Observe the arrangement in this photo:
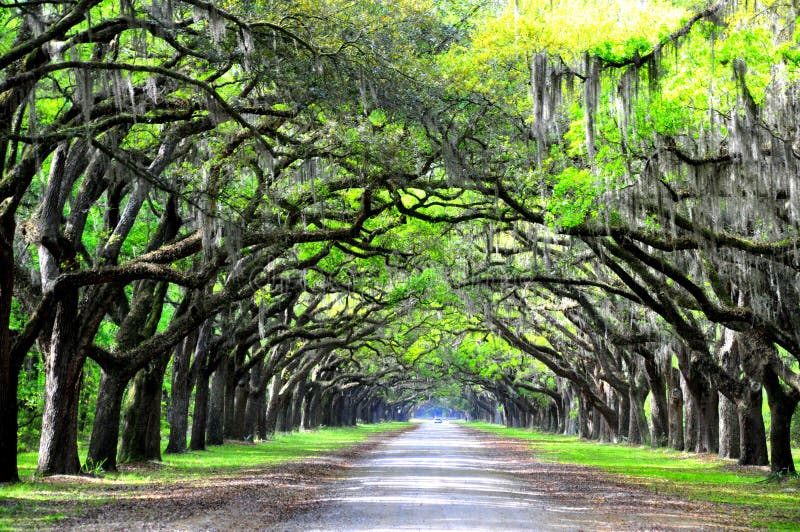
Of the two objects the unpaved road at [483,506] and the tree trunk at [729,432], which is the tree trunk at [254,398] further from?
the tree trunk at [729,432]

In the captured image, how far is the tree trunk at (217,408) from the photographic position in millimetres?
31891

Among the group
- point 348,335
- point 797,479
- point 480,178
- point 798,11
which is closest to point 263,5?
point 480,178

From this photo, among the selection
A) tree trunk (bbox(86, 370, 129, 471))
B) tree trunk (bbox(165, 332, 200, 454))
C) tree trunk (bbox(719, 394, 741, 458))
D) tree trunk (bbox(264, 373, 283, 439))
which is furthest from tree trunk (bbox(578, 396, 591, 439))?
tree trunk (bbox(86, 370, 129, 471))

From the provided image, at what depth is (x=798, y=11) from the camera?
1129 cm

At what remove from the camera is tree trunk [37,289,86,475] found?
15898mm

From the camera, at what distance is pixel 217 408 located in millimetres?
32312

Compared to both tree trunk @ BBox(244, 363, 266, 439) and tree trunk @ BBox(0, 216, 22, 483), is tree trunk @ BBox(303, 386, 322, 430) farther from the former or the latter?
tree trunk @ BBox(0, 216, 22, 483)

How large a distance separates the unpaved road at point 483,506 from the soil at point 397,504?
16 mm

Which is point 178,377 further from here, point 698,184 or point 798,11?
point 798,11

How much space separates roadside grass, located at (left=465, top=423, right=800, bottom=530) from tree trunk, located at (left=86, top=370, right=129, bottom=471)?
11.3 metres

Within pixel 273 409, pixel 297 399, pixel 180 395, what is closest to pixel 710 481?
pixel 180 395

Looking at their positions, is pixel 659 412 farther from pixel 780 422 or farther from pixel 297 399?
pixel 297 399

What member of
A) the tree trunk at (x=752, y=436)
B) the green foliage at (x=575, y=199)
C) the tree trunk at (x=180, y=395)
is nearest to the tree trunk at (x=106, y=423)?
the tree trunk at (x=180, y=395)

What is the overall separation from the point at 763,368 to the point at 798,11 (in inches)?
387
